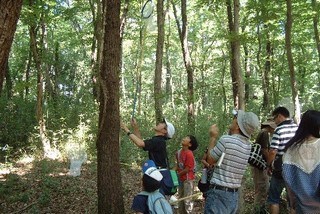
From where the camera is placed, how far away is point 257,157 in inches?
224

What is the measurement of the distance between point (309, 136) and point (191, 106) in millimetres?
10625

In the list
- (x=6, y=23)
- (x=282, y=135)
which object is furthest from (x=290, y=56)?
(x=6, y=23)

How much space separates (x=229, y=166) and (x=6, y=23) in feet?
9.21

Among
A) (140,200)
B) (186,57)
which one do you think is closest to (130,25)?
(186,57)

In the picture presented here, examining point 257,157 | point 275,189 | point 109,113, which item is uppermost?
point 109,113

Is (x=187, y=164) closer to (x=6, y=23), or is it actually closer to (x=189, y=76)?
(x=6, y=23)

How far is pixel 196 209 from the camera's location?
7484 millimetres

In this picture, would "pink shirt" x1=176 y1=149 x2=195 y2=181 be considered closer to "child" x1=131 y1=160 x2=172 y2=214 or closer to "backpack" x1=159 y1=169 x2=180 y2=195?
"backpack" x1=159 y1=169 x2=180 y2=195

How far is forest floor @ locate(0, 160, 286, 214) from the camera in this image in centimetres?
724

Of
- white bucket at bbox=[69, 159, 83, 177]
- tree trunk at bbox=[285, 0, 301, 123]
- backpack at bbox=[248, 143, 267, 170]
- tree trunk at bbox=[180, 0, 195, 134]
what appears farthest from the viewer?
Result: tree trunk at bbox=[180, 0, 195, 134]

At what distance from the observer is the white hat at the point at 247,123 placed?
13.0 ft

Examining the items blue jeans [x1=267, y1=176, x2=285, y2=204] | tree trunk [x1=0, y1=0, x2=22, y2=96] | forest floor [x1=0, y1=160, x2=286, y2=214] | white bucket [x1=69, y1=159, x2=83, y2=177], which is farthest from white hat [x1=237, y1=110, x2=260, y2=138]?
white bucket [x1=69, y1=159, x2=83, y2=177]

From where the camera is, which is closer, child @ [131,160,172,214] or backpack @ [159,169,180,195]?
child @ [131,160,172,214]

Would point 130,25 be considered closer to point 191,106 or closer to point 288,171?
point 191,106
